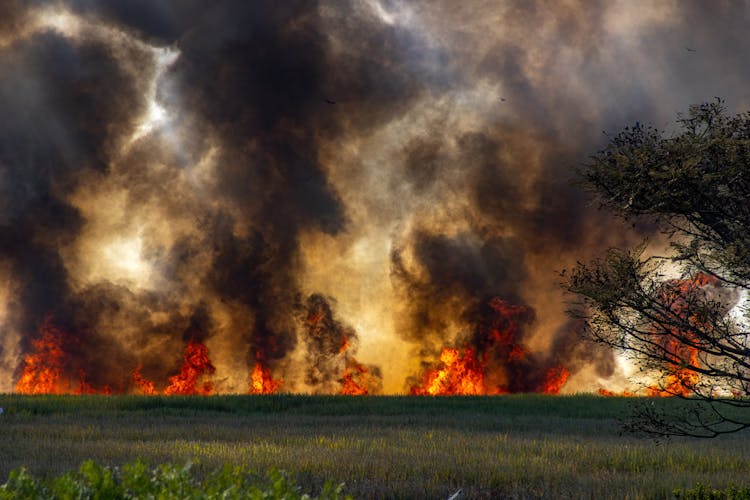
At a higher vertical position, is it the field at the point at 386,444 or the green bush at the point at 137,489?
the field at the point at 386,444

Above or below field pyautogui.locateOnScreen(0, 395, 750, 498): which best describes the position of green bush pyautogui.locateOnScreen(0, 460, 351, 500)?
below

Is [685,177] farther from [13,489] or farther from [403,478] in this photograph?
[13,489]

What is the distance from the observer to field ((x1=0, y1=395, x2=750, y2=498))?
14953 mm

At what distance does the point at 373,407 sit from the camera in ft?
107

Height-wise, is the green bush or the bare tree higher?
the bare tree

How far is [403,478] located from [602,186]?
20.6 ft

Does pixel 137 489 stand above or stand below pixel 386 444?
below

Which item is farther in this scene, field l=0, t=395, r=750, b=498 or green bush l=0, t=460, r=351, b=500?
field l=0, t=395, r=750, b=498

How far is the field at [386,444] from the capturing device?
15.0 meters

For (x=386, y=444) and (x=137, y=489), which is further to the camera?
(x=386, y=444)

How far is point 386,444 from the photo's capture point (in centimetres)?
1995

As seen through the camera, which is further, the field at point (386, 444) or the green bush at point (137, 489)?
the field at point (386, 444)

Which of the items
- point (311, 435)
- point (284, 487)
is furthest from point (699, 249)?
point (311, 435)

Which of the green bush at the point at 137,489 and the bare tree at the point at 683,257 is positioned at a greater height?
the bare tree at the point at 683,257
